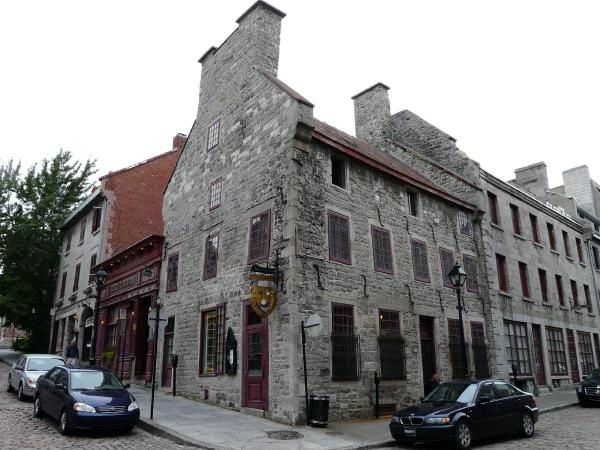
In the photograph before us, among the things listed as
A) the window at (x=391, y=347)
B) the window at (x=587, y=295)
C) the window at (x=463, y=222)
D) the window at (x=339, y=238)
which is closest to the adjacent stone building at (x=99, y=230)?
the window at (x=339, y=238)

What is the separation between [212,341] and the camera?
14.8 m

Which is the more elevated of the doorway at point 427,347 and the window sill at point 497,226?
the window sill at point 497,226

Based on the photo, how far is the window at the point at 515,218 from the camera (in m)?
23.0

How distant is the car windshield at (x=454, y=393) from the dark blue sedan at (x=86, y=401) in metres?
6.50

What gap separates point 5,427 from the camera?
10195 mm

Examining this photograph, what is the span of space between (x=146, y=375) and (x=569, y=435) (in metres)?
14.0

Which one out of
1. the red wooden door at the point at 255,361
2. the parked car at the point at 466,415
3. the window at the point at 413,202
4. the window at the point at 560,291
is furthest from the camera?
the window at the point at 560,291

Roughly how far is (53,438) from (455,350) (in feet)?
41.7

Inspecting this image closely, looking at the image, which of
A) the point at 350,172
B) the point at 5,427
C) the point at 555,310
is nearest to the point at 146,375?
the point at 5,427

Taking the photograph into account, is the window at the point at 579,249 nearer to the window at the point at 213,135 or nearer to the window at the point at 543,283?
the window at the point at 543,283

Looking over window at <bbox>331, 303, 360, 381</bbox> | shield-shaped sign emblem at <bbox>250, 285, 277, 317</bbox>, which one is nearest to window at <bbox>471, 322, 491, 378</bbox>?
window at <bbox>331, 303, 360, 381</bbox>

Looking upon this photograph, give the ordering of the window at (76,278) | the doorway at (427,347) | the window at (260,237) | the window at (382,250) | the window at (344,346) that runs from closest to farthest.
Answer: the window at (344,346) < the window at (260,237) < the window at (382,250) < the doorway at (427,347) < the window at (76,278)

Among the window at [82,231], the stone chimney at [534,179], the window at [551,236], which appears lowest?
the window at [551,236]

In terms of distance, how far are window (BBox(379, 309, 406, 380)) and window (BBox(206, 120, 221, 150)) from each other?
27.2 ft
